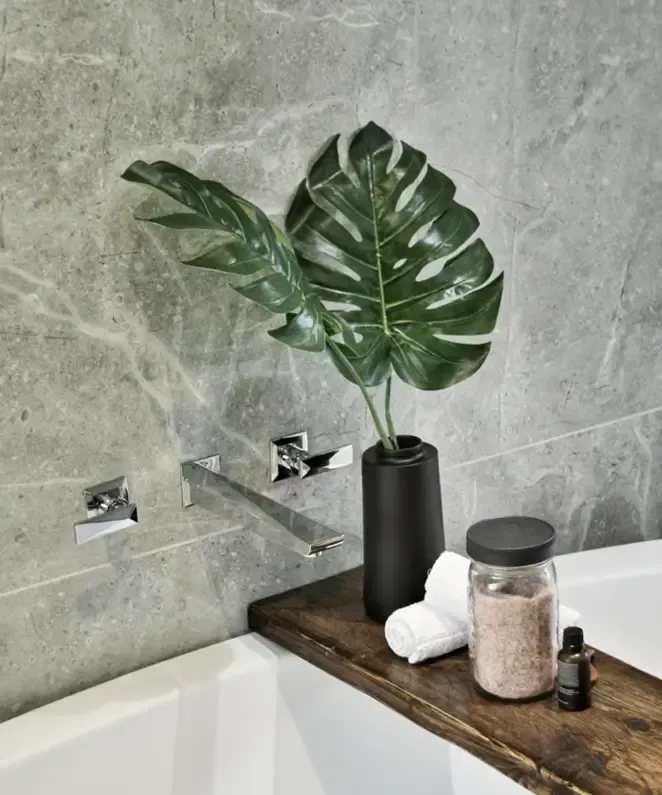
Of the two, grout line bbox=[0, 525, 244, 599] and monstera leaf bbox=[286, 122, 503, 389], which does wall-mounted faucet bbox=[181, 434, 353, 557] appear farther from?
monstera leaf bbox=[286, 122, 503, 389]

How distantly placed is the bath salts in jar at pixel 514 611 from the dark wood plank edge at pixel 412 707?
64 millimetres

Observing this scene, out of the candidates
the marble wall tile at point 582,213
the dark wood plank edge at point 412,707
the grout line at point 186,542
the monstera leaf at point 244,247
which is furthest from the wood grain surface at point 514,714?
the marble wall tile at point 582,213

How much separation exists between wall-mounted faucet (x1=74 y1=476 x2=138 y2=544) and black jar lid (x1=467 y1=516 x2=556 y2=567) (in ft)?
1.31

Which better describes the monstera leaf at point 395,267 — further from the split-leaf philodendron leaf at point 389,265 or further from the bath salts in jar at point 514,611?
the bath salts in jar at point 514,611

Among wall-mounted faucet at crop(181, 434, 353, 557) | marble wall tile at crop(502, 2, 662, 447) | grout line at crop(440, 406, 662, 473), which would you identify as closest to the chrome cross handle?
wall-mounted faucet at crop(181, 434, 353, 557)

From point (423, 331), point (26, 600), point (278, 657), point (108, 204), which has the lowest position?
point (278, 657)

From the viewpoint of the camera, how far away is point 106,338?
1.19 metres

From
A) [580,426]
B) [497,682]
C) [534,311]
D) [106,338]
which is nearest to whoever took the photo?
[497,682]

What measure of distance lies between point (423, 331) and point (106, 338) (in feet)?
1.21

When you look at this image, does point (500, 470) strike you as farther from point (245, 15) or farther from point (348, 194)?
point (245, 15)

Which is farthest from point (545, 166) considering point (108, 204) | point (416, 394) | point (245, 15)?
point (108, 204)

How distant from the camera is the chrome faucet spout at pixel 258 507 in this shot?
1.08 m

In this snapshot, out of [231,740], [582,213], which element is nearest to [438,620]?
[231,740]

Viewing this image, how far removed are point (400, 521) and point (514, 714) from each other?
266mm
